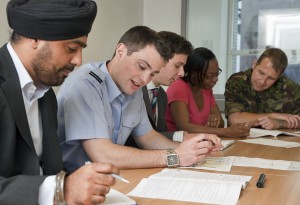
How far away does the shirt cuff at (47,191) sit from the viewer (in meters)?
1.03

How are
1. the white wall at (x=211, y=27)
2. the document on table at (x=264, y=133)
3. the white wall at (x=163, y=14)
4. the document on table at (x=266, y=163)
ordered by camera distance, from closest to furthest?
the document on table at (x=266, y=163), the document on table at (x=264, y=133), the white wall at (x=211, y=27), the white wall at (x=163, y=14)

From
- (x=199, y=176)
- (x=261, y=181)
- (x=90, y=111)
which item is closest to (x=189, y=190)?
(x=199, y=176)

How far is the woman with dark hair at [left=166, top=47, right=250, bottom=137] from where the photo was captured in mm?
2604

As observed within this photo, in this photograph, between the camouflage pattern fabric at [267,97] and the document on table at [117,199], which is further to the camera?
the camouflage pattern fabric at [267,97]

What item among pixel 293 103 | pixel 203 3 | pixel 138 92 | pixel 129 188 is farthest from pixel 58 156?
pixel 203 3

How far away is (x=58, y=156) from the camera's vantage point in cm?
142

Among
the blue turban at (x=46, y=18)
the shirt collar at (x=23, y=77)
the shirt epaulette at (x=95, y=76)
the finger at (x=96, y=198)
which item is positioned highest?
the blue turban at (x=46, y=18)

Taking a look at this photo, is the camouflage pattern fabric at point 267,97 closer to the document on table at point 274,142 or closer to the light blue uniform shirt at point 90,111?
the document on table at point 274,142

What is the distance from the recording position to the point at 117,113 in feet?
6.13

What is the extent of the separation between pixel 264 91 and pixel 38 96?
2197 millimetres

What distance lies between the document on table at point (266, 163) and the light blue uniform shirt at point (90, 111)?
55 centimetres

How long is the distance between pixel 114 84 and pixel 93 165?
849 mm

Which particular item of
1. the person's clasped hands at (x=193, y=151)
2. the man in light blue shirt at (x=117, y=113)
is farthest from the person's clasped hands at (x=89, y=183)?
the person's clasped hands at (x=193, y=151)

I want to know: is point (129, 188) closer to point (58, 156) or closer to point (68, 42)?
point (58, 156)
